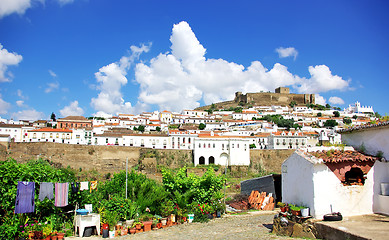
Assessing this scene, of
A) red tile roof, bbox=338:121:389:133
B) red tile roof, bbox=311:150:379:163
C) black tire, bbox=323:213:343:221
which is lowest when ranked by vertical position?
black tire, bbox=323:213:343:221

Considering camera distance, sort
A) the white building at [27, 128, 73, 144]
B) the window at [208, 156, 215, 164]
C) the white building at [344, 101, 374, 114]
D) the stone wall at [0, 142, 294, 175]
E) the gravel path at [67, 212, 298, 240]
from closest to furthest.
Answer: the gravel path at [67, 212, 298, 240] < the stone wall at [0, 142, 294, 175] < the window at [208, 156, 215, 164] < the white building at [27, 128, 73, 144] < the white building at [344, 101, 374, 114]

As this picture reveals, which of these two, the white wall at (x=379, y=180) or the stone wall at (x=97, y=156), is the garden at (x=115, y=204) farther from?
the stone wall at (x=97, y=156)

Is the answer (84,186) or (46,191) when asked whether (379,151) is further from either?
(46,191)

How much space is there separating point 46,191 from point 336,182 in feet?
35.7

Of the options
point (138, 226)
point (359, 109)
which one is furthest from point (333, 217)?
point (359, 109)

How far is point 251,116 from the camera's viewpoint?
96.8m

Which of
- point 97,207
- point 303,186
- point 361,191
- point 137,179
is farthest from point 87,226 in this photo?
point 361,191

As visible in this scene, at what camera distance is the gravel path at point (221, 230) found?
10602 millimetres

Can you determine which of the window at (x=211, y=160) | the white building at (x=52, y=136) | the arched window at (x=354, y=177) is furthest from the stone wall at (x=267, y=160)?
the arched window at (x=354, y=177)

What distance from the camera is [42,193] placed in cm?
1146

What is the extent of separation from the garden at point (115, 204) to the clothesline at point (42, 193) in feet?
0.76

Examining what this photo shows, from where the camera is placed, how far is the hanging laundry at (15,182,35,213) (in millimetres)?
10711

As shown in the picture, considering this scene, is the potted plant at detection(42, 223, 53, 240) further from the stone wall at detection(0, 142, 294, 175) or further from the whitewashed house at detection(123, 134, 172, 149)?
the whitewashed house at detection(123, 134, 172, 149)

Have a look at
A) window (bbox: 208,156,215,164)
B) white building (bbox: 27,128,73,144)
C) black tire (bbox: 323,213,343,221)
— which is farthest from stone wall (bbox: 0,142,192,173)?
black tire (bbox: 323,213,343,221)
